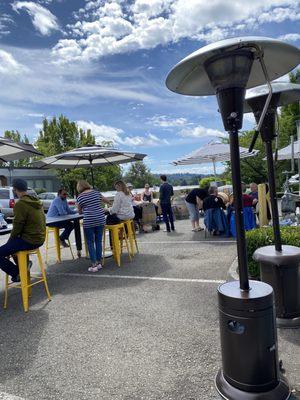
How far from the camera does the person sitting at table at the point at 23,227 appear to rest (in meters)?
4.96

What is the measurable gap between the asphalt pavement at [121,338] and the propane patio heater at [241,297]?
1.05 ft

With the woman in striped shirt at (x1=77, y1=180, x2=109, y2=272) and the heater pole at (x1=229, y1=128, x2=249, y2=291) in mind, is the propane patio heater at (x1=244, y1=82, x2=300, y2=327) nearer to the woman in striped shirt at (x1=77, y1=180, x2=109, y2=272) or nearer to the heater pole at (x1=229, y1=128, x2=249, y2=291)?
the heater pole at (x1=229, y1=128, x2=249, y2=291)

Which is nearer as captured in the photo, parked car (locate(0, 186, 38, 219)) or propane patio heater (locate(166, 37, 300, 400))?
propane patio heater (locate(166, 37, 300, 400))

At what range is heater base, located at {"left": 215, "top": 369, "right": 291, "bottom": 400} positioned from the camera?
2.48 meters

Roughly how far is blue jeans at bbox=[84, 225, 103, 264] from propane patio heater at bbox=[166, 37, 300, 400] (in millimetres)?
4171

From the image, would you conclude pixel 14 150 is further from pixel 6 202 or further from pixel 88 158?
pixel 6 202

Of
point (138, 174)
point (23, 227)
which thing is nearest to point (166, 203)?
point (23, 227)

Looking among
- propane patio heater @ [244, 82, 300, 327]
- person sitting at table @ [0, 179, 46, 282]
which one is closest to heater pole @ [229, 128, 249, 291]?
propane patio heater @ [244, 82, 300, 327]

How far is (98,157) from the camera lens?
10.0 meters

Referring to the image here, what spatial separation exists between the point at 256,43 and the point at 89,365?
119 inches

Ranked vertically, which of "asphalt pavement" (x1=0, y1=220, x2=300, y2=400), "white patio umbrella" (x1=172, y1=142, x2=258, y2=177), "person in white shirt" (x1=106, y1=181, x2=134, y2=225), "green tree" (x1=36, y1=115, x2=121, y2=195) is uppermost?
"green tree" (x1=36, y1=115, x2=121, y2=195)

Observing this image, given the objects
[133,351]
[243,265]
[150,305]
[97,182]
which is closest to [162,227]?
[150,305]

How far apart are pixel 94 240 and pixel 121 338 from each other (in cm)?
308

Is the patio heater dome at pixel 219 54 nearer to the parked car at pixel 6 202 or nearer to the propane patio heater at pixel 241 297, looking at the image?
the propane patio heater at pixel 241 297
